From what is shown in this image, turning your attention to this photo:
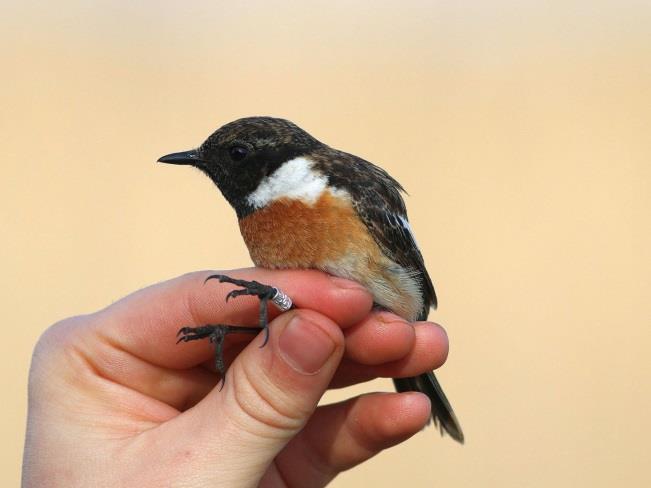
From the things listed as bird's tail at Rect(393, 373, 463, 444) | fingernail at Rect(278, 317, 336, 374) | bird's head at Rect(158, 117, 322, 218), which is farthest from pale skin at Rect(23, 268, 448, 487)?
bird's head at Rect(158, 117, 322, 218)

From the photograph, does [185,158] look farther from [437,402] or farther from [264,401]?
[437,402]

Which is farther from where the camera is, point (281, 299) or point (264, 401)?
point (281, 299)

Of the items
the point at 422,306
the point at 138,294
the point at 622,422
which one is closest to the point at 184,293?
the point at 138,294

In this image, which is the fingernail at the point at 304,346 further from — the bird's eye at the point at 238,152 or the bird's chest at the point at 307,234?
the bird's eye at the point at 238,152

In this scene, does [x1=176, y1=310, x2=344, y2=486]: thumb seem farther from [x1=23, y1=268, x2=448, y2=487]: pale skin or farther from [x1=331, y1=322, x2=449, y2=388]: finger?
[x1=331, y1=322, x2=449, y2=388]: finger

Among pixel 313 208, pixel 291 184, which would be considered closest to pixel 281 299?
pixel 313 208

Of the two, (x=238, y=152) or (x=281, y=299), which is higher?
(x=238, y=152)
